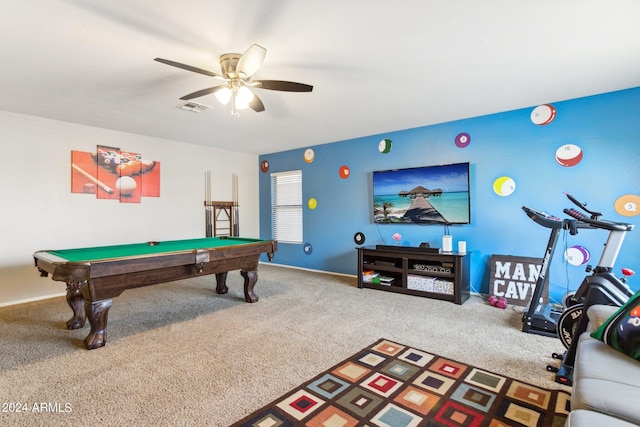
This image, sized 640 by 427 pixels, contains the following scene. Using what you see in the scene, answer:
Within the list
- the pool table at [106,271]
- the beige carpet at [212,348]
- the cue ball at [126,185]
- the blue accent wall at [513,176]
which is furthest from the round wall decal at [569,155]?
the cue ball at [126,185]

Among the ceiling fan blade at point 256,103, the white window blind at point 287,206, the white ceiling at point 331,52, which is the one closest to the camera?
the white ceiling at point 331,52

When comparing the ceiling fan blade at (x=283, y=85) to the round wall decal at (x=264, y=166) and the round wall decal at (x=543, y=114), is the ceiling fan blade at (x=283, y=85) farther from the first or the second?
the round wall decal at (x=264, y=166)

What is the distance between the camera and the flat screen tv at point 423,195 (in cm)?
400

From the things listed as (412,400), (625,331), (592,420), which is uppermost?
(625,331)

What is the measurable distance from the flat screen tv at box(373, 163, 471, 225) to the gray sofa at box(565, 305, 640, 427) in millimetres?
2646

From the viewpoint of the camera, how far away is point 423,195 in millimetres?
4277

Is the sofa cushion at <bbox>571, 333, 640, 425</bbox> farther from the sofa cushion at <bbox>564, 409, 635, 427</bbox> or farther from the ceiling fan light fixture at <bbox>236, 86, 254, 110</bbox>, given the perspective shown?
the ceiling fan light fixture at <bbox>236, 86, 254, 110</bbox>

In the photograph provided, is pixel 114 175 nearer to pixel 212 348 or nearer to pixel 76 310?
→ pixel 76 310

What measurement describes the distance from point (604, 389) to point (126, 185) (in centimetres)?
531

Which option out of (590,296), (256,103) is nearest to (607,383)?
(590,296)

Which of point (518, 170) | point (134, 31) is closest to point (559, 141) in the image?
point (518, 170)

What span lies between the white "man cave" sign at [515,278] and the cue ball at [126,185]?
509 centimetres

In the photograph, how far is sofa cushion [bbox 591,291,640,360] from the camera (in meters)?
1.34

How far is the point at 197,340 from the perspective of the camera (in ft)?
8.46
